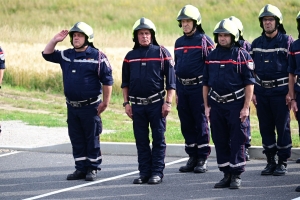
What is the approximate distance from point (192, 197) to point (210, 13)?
184ft

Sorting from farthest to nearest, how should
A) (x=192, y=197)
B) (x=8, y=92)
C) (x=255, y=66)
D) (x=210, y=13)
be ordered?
(x=210, y=13), (x=8, y=92), (x=255, y=66), (x=192, y=197)

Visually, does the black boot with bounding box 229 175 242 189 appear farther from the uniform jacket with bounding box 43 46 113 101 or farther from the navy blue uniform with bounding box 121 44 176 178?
the uniform jacket with bounding box 43 46 113 101

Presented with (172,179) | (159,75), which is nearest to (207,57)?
(159,75)

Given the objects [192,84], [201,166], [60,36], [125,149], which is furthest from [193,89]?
[125,149]

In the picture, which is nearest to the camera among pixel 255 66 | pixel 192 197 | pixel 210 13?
pixel 192 197

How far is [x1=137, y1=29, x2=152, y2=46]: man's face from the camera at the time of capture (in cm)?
1137

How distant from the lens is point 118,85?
23.1 m

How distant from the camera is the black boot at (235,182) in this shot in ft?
35.7

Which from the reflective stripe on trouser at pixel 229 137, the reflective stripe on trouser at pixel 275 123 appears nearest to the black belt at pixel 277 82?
the reflective stripe on trouser at pixel 275 123

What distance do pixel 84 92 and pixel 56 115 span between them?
7.39 metres

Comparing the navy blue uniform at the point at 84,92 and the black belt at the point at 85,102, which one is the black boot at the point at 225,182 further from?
the black belt at the point at 85,102

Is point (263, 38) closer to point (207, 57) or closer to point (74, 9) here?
point (207, 57)

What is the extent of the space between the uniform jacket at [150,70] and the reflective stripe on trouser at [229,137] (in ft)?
2.55

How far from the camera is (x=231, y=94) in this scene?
10945 mm
